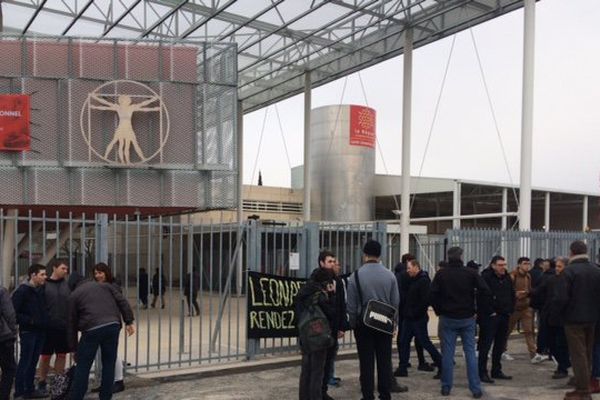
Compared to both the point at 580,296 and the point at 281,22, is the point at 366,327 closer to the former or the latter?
the point at 580,296

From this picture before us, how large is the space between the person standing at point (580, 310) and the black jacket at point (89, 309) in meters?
5.15

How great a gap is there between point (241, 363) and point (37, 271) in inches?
142

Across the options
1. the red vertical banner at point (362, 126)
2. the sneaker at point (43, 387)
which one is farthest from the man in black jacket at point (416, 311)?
the red vertical banner at point (362, 126)

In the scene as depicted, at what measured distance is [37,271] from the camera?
7.14m

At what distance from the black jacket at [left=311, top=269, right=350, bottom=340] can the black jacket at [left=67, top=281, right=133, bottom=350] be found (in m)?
2.37

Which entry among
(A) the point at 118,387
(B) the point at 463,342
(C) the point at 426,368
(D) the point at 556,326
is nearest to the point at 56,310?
(A) the point at 118,387

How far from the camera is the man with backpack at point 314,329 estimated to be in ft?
21.4

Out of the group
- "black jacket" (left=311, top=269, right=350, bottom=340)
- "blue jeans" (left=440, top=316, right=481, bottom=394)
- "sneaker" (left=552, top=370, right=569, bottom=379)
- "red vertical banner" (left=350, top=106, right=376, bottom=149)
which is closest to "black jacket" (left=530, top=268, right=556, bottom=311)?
"sneaker" (left=552, top=370, right=569, bottom=379)

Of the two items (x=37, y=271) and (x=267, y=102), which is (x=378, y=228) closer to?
(x=37, y=271)

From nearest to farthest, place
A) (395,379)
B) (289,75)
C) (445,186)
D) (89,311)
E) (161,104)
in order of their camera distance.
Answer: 1. (89,311)
2. (395,379)
3. (161,104)
4. (289,75)
5. (445,186)

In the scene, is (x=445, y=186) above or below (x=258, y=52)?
below

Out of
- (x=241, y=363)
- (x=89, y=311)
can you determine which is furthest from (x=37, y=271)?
(x=241, y=363)

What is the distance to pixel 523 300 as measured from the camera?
959 centimetres

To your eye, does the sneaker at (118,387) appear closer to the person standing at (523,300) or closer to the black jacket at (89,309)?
the black jacket at (89,309)
